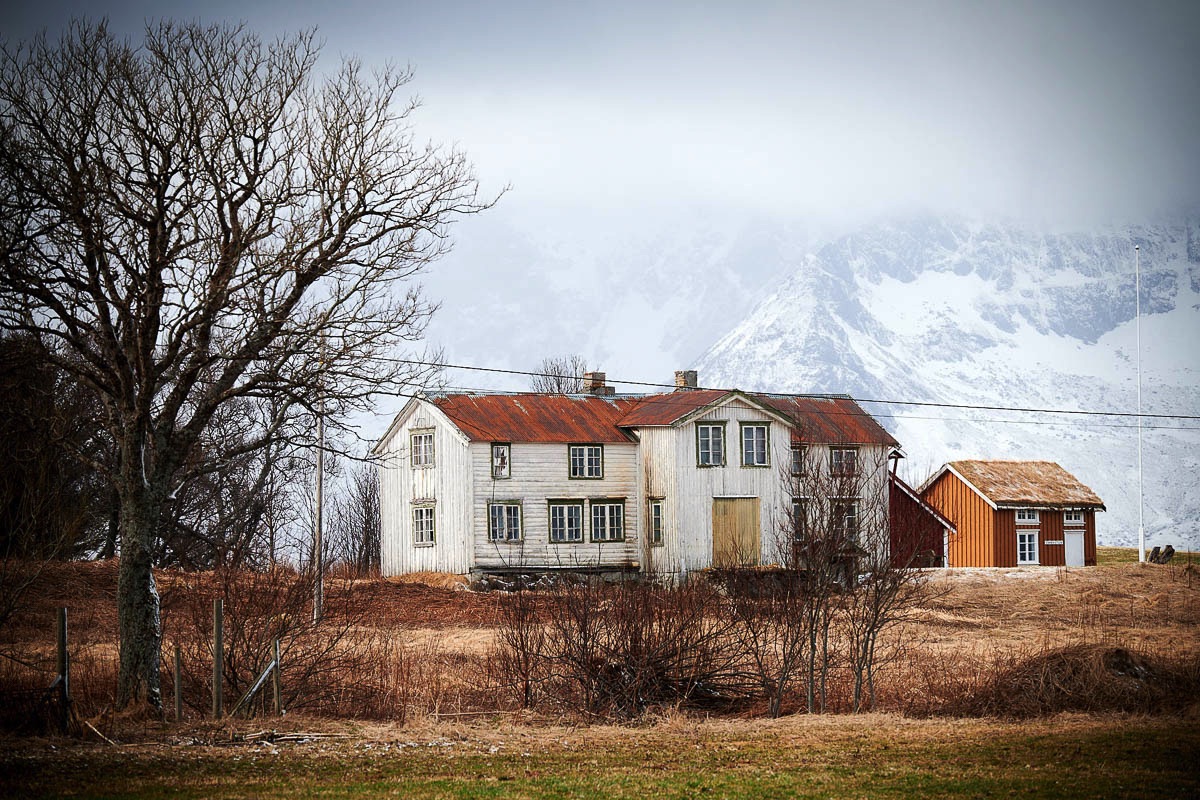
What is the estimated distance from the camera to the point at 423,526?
48812 millimetres

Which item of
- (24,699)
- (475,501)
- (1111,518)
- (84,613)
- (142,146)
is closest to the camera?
(24,699)

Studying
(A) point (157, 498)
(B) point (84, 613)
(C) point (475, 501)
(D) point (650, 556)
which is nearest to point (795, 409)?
(D) point (650, 556)

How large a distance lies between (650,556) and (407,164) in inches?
1155

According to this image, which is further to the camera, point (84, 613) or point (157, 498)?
point (84, 613)

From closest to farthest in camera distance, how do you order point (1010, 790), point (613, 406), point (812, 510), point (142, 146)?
point (1010, 790)
point (142, 146)
point (812, 510)
point (613, 406)

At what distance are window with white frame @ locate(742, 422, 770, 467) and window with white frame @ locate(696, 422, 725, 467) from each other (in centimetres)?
93

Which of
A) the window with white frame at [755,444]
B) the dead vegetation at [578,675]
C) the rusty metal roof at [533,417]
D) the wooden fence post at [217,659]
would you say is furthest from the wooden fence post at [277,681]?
the window with white frame at [755,444]

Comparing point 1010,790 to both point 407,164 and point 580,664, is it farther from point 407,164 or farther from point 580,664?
point 407,164

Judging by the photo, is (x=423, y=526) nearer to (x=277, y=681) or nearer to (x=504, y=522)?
(x=504, y=522)

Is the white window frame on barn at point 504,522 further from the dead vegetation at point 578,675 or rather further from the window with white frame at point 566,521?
the dead vegetation at point 578,675

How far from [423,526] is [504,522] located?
419 cm

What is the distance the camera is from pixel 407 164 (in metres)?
21.1

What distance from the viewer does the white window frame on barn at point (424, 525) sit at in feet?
158

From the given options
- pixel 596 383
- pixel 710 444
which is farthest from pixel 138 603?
pixel 596 383
